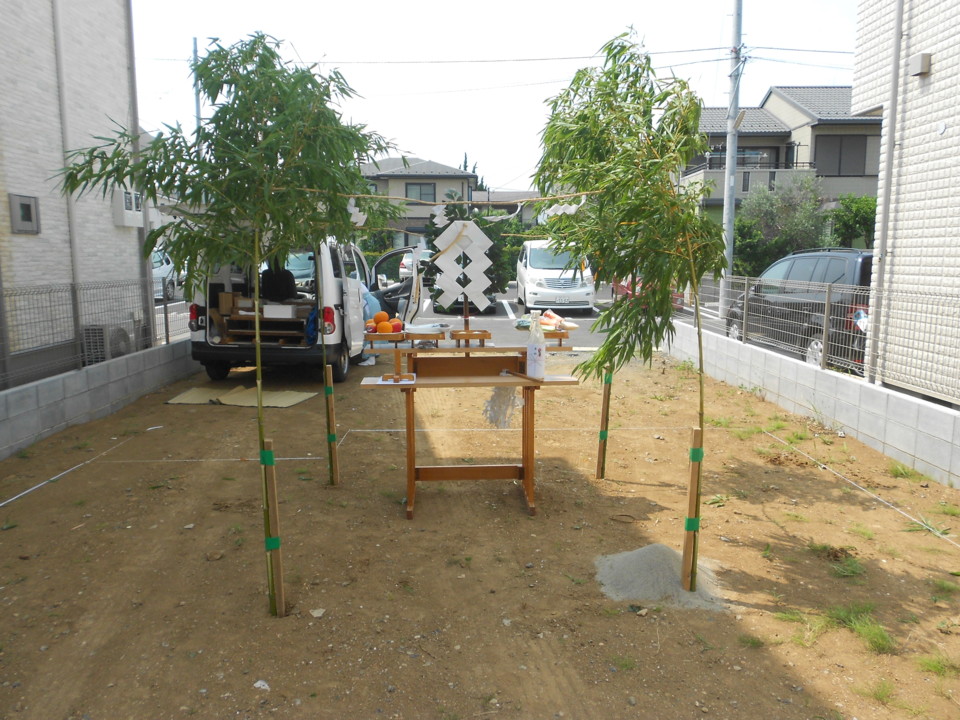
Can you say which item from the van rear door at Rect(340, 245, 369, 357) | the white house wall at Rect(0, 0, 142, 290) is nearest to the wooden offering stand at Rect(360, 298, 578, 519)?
the van rear door at Rect(340, 245, 369, 357)

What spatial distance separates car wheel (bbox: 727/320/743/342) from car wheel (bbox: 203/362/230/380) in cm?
695

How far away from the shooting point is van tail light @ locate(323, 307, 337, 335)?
9.16 meters

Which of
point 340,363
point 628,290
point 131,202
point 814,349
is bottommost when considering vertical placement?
point 340,363

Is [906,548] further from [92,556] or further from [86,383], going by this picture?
[86,383]

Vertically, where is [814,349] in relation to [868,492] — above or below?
above

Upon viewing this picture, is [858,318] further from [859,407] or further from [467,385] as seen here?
[467,385]

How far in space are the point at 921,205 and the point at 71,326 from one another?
860 centimetres

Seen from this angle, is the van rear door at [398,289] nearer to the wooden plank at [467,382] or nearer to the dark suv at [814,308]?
the wooden plank at [467,382]

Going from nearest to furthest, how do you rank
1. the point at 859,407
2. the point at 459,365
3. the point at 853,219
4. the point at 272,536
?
1. the point at 272,536
2. the point at 459,365
3. the point at 859,407
4. the point at 853,219

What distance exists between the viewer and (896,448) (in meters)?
6.39

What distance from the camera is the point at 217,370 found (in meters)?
9.89

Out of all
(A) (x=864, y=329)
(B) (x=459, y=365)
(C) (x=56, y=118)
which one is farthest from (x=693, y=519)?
(C) (x=56, y=118)

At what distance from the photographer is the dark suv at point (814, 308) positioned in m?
7.61

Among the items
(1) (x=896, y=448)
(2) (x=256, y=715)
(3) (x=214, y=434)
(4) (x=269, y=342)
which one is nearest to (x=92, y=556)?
(2) (x=256, y=715)
